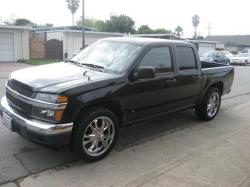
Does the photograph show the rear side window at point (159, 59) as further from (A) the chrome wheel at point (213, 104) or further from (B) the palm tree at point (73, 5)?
(B) the palm tree at point (73, 5)

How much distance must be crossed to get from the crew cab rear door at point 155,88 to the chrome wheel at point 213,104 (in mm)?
1614

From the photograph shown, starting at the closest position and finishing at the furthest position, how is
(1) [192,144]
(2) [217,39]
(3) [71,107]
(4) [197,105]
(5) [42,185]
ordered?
1. (5) [42,185]
2. (3) [71,107]
3. (1) [192,144]
4. (4) [197,105]
5. (2) [217,39]

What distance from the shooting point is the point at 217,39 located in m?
81.6

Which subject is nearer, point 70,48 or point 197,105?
point 197,105

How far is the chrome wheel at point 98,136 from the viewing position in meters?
4.52

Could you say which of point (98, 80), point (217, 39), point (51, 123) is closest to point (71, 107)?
point (51, 123)

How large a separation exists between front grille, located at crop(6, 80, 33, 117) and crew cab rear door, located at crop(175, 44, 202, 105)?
2.82 m

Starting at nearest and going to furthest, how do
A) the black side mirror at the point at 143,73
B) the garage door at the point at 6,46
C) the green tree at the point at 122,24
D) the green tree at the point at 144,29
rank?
the black side mirror at the point at 143,73 → the garage door at the point at 6,46 → the green tree at the point at 144,29 → the green tree at the point at 122,24

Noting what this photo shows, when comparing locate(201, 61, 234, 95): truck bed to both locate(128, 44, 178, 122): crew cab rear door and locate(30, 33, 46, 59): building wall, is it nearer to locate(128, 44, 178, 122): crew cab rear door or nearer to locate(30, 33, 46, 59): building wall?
locate(128, 44, 178, 122): crew cab rear door

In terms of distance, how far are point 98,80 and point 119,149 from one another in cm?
131

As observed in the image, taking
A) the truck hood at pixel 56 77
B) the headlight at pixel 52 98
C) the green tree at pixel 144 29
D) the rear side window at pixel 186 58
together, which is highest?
the green tree at pixel 144 29

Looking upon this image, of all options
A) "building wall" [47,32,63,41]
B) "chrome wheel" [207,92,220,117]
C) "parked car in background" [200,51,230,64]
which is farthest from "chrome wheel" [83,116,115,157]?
"building wall" [47,32,63,41]

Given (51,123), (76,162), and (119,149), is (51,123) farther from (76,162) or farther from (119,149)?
(119,149)

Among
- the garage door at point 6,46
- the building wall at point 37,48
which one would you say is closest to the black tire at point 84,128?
the garage door at point 6,46
